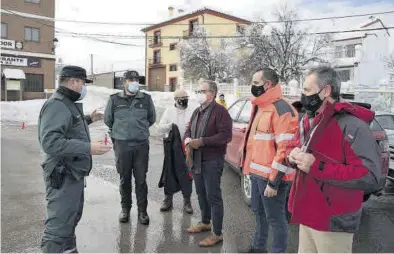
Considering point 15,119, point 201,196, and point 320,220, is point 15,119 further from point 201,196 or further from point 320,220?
point 320,220

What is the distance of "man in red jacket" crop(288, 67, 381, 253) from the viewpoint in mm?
2312

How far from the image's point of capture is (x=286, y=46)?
29016 mm

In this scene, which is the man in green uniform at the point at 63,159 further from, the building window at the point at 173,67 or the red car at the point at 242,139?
the building window at the point at 173,67

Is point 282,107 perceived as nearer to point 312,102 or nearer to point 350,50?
point 312,102

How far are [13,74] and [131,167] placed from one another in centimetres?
3170

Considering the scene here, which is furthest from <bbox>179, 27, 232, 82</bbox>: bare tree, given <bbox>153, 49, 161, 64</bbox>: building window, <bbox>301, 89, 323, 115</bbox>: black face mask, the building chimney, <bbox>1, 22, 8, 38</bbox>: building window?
<bbox>301, 89, 323, 115</bbox>: black face mask

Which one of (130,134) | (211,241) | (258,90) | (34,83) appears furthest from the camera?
(34,83)

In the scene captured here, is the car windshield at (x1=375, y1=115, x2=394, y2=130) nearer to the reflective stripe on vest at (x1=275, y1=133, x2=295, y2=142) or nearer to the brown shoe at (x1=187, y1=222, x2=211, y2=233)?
the brown shoe at (x1=187, y1=222, x2=211, y2=233)

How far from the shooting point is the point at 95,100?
29281 mm

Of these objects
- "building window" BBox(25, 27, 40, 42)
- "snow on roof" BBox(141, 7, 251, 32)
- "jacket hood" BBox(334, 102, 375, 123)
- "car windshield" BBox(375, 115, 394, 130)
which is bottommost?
"car windshield" BBox(375, 115, 394, 130)

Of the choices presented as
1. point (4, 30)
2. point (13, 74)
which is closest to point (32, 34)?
point (4, 30)

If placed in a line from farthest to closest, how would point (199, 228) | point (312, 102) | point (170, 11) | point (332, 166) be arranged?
point (170, 11), point (199, 228), point (312, 102), point (332, 166)

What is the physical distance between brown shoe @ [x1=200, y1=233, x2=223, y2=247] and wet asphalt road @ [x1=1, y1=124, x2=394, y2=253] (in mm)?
63

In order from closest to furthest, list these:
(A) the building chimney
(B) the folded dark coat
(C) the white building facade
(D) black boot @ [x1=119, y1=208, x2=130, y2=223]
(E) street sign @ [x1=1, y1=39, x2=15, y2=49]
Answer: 1. (D) black boot @ [x1=119, y1=208, x2=130, y2=223]
2. (B) the folded dark coat
3. (E) street sign @ [x1=1, y1=39, x2=15, y2=49]
4. (C) the white building facade
5. (A) the building chimney
